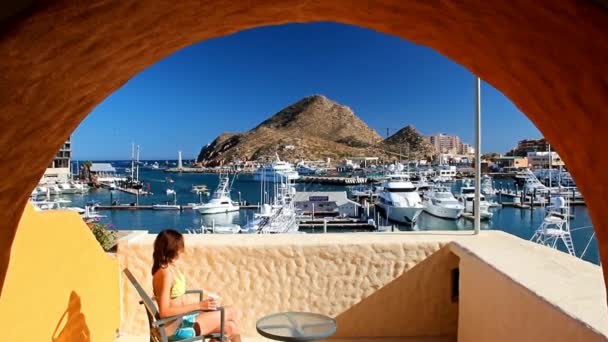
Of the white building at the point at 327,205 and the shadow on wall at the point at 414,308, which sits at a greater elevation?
the shadow on wall at the point at 414,308

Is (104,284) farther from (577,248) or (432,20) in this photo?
(577,248)

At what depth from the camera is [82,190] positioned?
5269cm

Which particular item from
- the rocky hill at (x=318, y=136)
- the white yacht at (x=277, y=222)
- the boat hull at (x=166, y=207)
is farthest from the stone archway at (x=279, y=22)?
the rocky hill at (x=318, y=136)

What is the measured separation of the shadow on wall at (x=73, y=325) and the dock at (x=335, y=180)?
58284mm

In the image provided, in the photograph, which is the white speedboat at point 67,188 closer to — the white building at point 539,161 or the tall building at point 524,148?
the white building at point 539,161

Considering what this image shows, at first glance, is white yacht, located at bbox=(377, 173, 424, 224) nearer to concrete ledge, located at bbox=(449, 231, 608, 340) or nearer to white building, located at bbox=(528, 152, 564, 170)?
white building, located at bbox=(528, 152, 564, 170)

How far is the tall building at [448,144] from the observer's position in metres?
79.0

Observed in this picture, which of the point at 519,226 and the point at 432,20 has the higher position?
the point at 432,20

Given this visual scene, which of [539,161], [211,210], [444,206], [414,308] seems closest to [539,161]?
[539,161]

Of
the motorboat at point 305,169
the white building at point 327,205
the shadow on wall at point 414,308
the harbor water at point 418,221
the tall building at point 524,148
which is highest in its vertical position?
the tall building at point 524,148

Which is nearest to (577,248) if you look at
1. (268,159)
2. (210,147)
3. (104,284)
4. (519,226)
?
(519,226)

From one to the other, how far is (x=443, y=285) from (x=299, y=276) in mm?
1367

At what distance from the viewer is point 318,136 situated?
246 ft

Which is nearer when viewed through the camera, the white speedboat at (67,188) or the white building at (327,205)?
the white building at (327,205)
